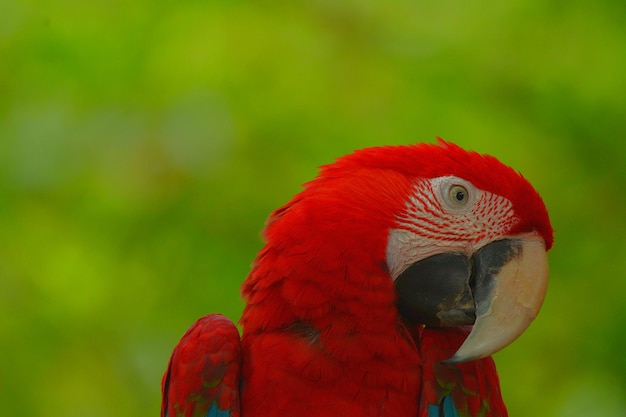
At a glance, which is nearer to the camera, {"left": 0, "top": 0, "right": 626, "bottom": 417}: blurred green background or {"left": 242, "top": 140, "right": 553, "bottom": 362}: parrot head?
{"left": 242, "top": 140, "right": 553, "bottom": 362}: parrot head

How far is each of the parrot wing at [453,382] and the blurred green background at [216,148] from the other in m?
1.19

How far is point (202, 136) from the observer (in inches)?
130

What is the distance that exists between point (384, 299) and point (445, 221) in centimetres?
28

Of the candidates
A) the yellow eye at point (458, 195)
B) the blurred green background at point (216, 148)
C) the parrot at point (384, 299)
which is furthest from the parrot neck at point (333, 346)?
the blurred green background at point (216, 148)

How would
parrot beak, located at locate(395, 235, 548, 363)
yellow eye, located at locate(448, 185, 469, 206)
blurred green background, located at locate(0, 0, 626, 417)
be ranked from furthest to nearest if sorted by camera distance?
blurred green background, located at locate(0, 0, 626, 417)
yellow eye, located at locate(448, 185, 469, 206)
parrot beak, located at locate(395, 235, 548, 363)

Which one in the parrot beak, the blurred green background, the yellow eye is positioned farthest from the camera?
the blurred green background

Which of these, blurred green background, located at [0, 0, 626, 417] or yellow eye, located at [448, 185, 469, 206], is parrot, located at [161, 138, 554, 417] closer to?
yellow eye, located at [448, 185, 469, 206]

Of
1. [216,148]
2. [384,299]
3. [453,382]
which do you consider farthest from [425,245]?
[216,148]

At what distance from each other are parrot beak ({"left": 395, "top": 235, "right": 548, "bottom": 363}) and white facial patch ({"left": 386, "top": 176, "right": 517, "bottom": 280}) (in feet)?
0.09

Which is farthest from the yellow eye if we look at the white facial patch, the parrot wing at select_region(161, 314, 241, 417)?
the parrot wing at select_region(161, 314, 241, 417)

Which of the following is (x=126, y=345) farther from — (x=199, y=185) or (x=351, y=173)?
(x=351, y=173)

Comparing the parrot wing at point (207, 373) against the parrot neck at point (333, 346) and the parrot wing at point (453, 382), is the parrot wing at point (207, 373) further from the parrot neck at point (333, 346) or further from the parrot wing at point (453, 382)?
the parrot wing at point (453, 382)

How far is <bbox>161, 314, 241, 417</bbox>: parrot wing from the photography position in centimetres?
204

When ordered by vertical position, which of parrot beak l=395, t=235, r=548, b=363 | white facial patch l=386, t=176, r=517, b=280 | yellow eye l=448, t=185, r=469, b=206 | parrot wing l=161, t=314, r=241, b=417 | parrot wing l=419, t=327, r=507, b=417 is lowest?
parrot wing l=161, t=314, r=241, b=417
